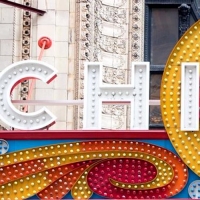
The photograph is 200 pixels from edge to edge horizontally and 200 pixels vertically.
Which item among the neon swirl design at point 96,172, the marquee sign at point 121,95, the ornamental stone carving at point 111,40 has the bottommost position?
the neon swirl design at point 96,172

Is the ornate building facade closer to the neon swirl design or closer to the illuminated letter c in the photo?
the neon swirl design

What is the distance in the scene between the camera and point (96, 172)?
2572 centimetres

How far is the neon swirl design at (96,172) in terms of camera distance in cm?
2561

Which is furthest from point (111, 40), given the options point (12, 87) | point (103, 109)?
point (12, 87)

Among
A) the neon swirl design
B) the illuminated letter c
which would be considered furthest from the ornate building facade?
the illuminated letter c

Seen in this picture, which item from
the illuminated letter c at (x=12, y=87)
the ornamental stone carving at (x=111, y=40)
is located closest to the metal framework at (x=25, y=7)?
the ornamental stone carving at (x=111, y=40)

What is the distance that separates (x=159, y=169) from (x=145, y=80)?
1.54m

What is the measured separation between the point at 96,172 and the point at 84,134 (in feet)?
2.21

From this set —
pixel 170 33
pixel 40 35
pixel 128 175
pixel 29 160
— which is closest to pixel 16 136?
pixel 29 160

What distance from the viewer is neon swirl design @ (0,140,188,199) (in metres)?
25.6

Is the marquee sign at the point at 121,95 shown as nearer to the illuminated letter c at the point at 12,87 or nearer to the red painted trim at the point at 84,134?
the red painted trim at the point at 84,134

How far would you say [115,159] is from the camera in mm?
25688

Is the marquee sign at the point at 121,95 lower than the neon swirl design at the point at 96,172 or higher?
higher

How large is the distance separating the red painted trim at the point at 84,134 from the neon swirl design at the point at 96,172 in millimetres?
120
